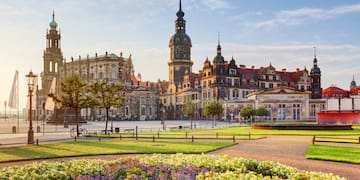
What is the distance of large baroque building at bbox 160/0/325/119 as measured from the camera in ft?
275

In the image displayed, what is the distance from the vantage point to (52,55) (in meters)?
123

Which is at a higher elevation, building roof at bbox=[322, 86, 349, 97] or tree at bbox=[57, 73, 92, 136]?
building roof at bbox=[322, 86, 349, 97]

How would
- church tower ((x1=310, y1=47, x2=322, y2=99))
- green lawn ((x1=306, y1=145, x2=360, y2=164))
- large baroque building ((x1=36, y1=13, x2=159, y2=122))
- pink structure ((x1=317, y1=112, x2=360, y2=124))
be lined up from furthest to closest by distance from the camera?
large baroque building ((x1=36, y1=13, x2=159, y2=122)), church tower ((x1=310, y1=47, x2=322, y2=99)), pink structure ((x1=317, y1=112, x2=360, y2=124)), green lawn ((x1=306, y1=145, x2=360, y2=164))

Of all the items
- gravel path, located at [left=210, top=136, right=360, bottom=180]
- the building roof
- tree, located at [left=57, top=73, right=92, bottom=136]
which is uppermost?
the building roof

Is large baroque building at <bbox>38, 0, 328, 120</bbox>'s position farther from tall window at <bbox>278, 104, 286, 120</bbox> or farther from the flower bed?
the flower bed

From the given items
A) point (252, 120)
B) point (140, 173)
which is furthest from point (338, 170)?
point (252, 120)

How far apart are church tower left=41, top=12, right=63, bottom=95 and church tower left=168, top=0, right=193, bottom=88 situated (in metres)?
38.1

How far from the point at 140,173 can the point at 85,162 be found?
2.69 metres

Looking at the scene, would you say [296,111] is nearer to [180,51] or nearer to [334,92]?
[334,92]

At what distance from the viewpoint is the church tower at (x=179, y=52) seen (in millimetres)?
112438

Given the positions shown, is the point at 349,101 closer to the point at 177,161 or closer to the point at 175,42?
the point at 175,42

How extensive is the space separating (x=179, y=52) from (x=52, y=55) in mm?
42328

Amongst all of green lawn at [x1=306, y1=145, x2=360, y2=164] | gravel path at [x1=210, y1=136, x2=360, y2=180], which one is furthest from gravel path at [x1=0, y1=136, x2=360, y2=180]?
green lawn at [x1=306, y1=145, x2=360, y2=164]

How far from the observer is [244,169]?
1059 centimetres
